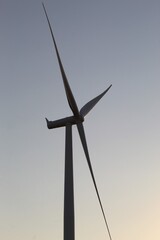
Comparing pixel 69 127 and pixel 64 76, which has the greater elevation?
pixel 64 76

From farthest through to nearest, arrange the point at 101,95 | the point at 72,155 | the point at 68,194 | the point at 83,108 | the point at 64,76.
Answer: the point at 101,95
the point at 83,108
the point at 64,76
the point at 72,155
the point at 68,194

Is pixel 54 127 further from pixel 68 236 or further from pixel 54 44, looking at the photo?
pixel 68 236

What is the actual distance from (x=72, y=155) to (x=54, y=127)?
4.78m

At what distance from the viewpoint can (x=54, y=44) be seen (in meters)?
34.2

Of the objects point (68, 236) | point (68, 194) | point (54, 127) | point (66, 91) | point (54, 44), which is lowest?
point (68, 236)

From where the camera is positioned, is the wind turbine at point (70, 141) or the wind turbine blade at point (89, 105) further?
the wind turbine blade at point (89, 105)

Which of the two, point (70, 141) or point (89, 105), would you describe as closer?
point (70, 141)

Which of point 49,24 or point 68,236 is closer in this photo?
point 68,236

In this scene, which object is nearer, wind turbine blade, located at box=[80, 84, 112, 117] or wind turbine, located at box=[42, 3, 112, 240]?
wind turbine, located at box=[42, 3, 112, 240]

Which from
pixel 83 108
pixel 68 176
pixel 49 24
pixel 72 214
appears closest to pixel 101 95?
pixel 83 108

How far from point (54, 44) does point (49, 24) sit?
1725mm

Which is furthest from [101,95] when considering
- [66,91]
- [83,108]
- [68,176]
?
[68,176]

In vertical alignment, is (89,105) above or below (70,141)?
above

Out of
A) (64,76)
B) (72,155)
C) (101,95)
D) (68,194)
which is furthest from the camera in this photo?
(101,95)
